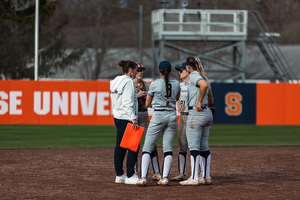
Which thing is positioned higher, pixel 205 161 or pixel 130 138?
pixel 130 138

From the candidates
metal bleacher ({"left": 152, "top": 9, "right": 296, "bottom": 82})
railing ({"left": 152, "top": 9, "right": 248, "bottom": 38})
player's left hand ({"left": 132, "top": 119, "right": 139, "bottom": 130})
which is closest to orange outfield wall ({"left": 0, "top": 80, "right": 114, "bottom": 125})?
metal bleacher ({"left": 152, "top": 9, "right": 296, "bottom": 82})

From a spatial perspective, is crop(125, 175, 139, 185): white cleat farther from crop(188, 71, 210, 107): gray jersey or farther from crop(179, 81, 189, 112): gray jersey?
crop(188, 71, 210, 107): gray jersey

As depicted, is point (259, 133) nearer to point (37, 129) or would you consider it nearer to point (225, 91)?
point (225, 91)

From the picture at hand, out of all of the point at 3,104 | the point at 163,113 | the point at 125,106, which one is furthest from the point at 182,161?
the point at 3,104

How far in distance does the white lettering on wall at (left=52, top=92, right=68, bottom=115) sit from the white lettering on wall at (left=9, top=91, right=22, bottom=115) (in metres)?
1.40

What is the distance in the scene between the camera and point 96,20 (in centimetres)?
3866

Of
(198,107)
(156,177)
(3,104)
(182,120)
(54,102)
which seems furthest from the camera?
(54,102)

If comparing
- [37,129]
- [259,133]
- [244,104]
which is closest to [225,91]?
[244,104]

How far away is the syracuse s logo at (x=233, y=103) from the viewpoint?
20359 millimetres

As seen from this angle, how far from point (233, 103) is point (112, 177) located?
13.1 m

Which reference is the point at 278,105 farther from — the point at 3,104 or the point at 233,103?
the point at 3,104

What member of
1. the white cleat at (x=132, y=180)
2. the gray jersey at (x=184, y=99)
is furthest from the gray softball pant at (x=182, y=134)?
the white cleat at (x=132, y=180)

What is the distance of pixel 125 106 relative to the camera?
7020 mm

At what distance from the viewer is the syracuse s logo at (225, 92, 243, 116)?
2036 cm
